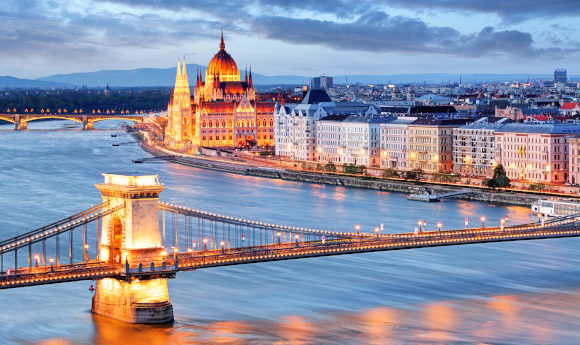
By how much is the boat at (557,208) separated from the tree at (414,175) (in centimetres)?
1129

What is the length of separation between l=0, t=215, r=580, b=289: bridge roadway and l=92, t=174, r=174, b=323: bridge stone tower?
0.15m

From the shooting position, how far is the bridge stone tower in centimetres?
2075

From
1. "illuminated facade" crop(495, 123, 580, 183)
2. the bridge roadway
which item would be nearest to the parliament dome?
"illuminated facade" crop(495, 123, 580, 183)

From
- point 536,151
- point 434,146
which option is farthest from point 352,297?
point 434,146

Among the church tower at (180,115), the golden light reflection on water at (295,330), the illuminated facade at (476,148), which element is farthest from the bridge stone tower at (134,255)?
the church tower at (180,115)

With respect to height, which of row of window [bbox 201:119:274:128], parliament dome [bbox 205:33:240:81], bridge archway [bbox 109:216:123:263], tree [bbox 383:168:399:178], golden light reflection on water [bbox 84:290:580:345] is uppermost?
parliament dome [bbox 205:33:240:81]

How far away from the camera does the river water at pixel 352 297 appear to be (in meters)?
21.0

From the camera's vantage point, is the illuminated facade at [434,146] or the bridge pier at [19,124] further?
the bridge pier at [19,124]

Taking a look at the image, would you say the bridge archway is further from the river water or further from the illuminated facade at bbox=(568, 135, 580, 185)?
the illuminated facade at bbox=(568, 135, 580, 185)

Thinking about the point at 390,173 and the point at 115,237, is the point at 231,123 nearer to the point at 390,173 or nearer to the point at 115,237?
the point at 390,173

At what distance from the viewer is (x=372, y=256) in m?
29.1

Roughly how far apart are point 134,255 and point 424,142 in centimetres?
3414

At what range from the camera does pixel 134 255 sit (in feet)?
68.9

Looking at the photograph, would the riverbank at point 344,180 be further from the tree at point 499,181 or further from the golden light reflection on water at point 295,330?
the golden light reflection on water at point 295,330
